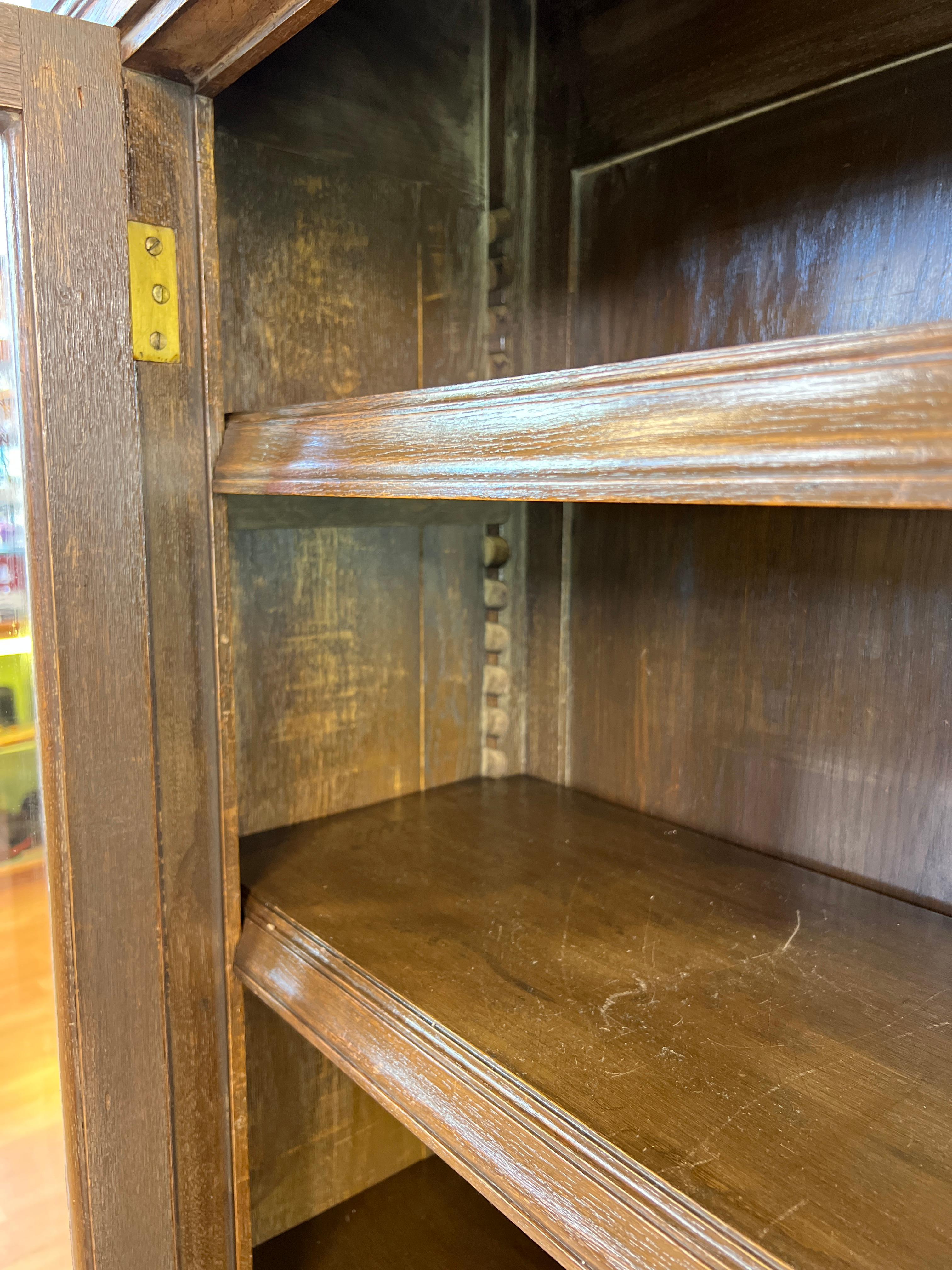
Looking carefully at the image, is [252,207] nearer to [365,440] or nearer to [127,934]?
[365,440]

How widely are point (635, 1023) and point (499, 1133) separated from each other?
0.44 feet

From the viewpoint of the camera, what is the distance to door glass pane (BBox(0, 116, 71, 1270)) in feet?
2.58

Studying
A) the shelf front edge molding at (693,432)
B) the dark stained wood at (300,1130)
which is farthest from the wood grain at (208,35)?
the dark stained wood at (300,1130)

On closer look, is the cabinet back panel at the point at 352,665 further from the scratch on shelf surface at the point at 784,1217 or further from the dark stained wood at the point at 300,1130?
the scratch on shelf surface at the point at 784,1217

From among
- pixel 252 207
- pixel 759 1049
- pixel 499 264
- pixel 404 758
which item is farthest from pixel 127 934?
pixel 499 264

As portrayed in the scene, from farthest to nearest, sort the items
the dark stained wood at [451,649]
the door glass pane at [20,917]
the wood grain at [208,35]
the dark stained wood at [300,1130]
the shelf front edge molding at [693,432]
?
1. the dark stained wood at [451,649]
2. the dark stained wood at [300,1130]
3. the door glass pane at [20,917]
4. the wood grain at [208,35]
5. the shelf front edge molding at [693,432]

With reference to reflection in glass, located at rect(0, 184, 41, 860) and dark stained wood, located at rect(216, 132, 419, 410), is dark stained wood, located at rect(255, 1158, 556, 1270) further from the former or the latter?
dark stained wood, located at rect(216, 132, 419, 410)

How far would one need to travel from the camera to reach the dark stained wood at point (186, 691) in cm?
81

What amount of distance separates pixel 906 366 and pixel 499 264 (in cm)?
84

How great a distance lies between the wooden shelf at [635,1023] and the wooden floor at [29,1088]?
0.19 metres

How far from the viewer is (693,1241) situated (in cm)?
50

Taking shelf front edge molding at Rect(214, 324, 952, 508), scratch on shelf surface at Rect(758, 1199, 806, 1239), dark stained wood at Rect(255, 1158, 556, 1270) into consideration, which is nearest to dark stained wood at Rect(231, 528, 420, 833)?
shelf front edge molding at Rect(214, 324, 952, 508)

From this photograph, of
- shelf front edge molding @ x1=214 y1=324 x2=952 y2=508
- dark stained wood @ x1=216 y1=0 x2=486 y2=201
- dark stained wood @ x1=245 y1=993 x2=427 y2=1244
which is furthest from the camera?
dark stained wood @ x1=245 y1=993 x2=427 y2=1244

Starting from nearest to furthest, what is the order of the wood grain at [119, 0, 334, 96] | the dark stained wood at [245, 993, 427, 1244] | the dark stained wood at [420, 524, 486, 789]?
the wood grain at [119, 0, 334, 96], the dark stained wood at [245, 993, 427, 1244], the dark stained wood at [420, 524, 486, 789]
